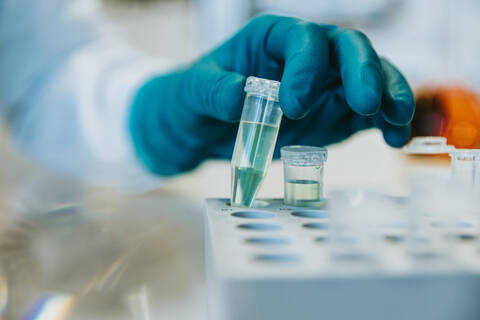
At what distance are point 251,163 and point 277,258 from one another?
0.20 m


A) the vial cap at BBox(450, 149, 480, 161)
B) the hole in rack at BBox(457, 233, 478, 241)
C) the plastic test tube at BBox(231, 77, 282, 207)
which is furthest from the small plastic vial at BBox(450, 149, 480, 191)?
the plastic test tube at BBox(231, 77, 282, 207)

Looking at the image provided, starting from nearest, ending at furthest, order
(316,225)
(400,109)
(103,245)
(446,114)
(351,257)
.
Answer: (351,257) < (316,225) < (400,109) < (103,245) < (446,114)

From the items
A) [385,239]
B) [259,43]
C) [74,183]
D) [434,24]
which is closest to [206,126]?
[259,43]

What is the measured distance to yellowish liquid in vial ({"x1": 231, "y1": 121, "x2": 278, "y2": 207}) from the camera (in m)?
0.51

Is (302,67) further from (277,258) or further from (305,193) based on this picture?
(277,258)

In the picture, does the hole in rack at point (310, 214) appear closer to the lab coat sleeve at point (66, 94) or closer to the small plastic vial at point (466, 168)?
the small plastic vial at point (466, 168)

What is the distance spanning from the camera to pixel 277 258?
0.33 metres

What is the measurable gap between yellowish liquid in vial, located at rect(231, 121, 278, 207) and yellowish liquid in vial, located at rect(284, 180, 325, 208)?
43mm

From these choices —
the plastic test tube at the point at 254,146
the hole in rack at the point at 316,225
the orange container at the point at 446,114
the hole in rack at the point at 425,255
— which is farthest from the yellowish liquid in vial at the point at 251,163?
the orange container at the point at 446,114

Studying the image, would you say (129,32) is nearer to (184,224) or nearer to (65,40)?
(65,40)

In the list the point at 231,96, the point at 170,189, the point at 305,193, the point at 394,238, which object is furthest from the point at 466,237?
the point at 170,189

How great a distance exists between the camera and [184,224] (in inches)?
32.4

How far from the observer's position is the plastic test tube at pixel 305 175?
514 mm

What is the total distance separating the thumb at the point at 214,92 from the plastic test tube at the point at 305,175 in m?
0.10
